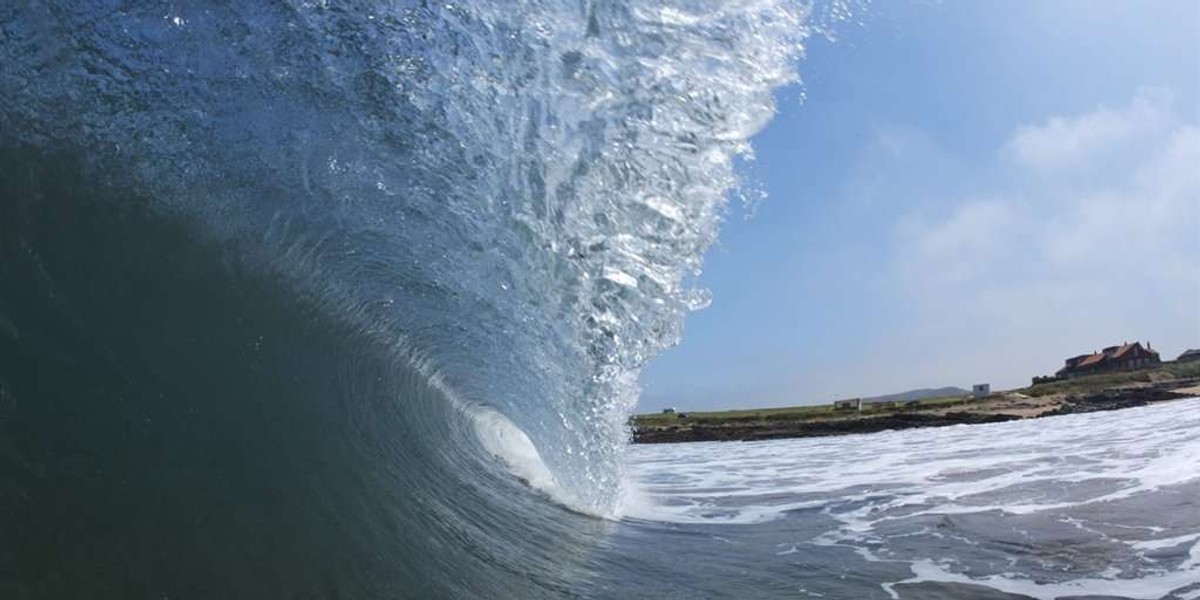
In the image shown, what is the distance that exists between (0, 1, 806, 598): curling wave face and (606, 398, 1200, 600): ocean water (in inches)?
42.4

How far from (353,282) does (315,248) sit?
0.79 meters

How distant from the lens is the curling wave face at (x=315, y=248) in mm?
4387

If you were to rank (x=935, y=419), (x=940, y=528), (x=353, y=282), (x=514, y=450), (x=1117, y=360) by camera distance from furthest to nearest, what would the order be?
(x=1117, y=360) < (x=935, y=419) < (x=514, y=450) < (x=353, y=282) < (x=940, y=528)

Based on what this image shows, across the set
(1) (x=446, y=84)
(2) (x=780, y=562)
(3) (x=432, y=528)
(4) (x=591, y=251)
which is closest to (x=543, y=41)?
(1) (x=446, y=84)

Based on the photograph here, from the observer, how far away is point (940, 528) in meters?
8.02

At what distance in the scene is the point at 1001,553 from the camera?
21.9 ft

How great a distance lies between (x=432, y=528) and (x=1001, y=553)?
4105 mm

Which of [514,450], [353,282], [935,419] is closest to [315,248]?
[353,282]

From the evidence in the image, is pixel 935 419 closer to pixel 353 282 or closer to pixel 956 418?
pixel 956 418

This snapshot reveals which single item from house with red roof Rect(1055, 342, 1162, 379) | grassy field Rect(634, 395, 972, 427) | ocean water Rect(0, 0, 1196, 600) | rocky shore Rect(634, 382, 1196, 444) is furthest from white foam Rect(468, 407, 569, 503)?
house with red roof Rect(1055, 342, 1162, 379)

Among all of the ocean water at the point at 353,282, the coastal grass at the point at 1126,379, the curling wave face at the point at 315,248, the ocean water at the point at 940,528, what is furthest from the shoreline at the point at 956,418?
the curling wave face at the point at 315,248

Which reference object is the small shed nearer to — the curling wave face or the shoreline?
the shoreline

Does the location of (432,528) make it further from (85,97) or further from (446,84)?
(85,97)

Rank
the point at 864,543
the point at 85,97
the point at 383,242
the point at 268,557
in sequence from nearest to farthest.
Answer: the point at 268,557, the point at 85,97, the point at 864,543, the point at 383,242
